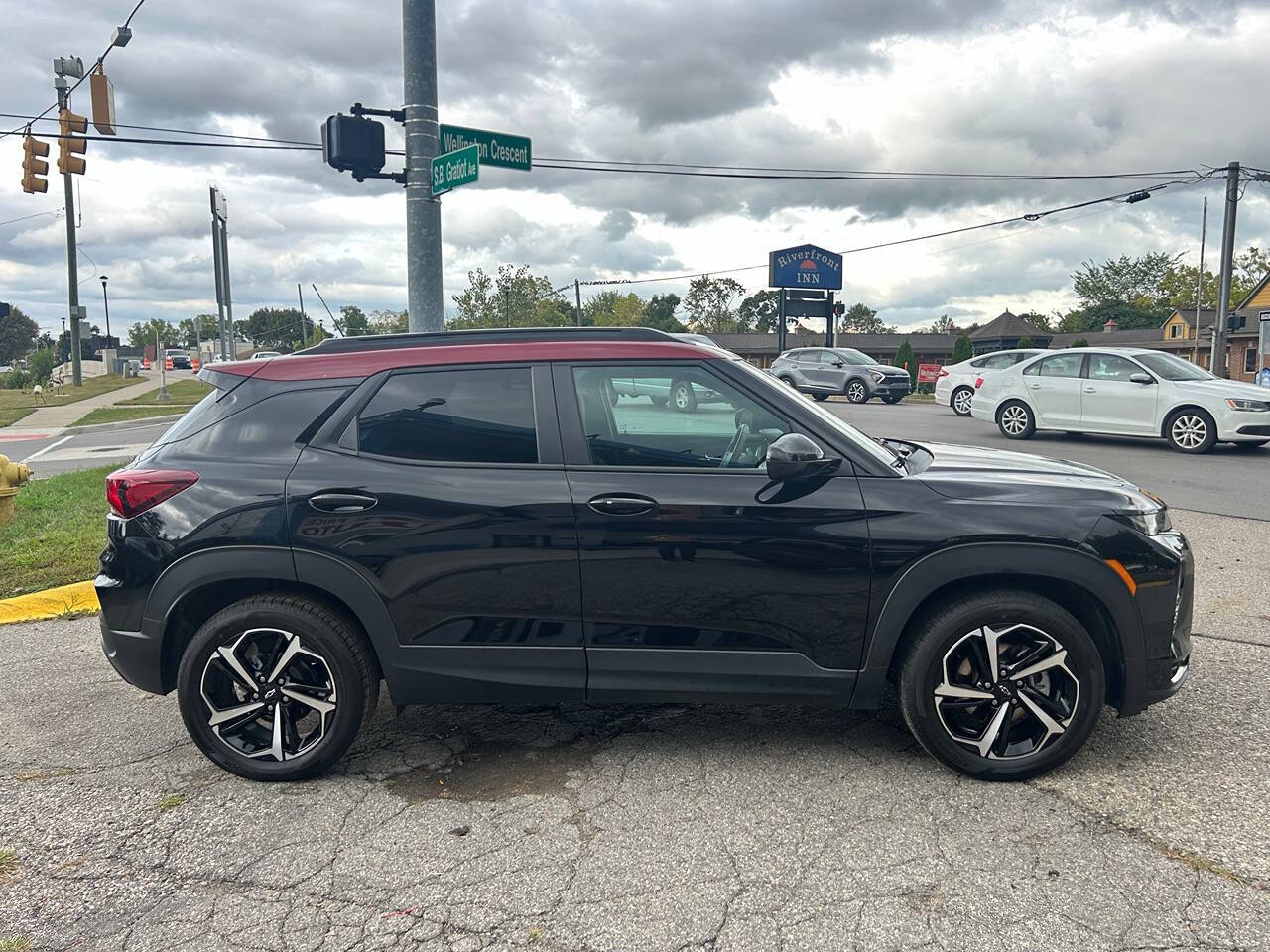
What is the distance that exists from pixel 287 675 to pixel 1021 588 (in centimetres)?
284

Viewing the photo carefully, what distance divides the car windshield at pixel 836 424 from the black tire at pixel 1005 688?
25.2 inches

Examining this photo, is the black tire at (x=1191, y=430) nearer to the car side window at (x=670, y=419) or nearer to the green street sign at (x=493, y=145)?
the green street sign at (x=493, y=145)

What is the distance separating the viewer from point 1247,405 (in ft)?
42.8

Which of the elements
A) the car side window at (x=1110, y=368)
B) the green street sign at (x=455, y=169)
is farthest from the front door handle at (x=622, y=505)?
the car side window at (x=1110, y=368)

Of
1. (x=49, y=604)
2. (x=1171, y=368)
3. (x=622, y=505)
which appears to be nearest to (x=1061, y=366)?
(x=1171, y=368)

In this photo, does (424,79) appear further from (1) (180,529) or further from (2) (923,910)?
(2) (923,910)

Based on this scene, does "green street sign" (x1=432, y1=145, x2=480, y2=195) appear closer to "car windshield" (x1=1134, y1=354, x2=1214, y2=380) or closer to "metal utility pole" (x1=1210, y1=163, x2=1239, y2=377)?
"car windshield" (x1=1134, y1=354, x2=1214, y2=380)

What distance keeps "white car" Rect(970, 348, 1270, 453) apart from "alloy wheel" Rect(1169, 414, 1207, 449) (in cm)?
1

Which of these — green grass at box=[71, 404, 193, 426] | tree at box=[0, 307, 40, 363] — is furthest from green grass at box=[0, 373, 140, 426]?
tree at box=[0, 307, 40, 363]

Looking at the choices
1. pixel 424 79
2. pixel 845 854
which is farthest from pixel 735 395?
pixel 424 79

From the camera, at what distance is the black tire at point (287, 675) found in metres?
3.62

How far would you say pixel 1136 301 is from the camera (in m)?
99.5

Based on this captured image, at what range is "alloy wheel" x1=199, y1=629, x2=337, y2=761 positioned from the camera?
12.0 feet

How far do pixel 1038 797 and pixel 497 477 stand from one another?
2.34m
